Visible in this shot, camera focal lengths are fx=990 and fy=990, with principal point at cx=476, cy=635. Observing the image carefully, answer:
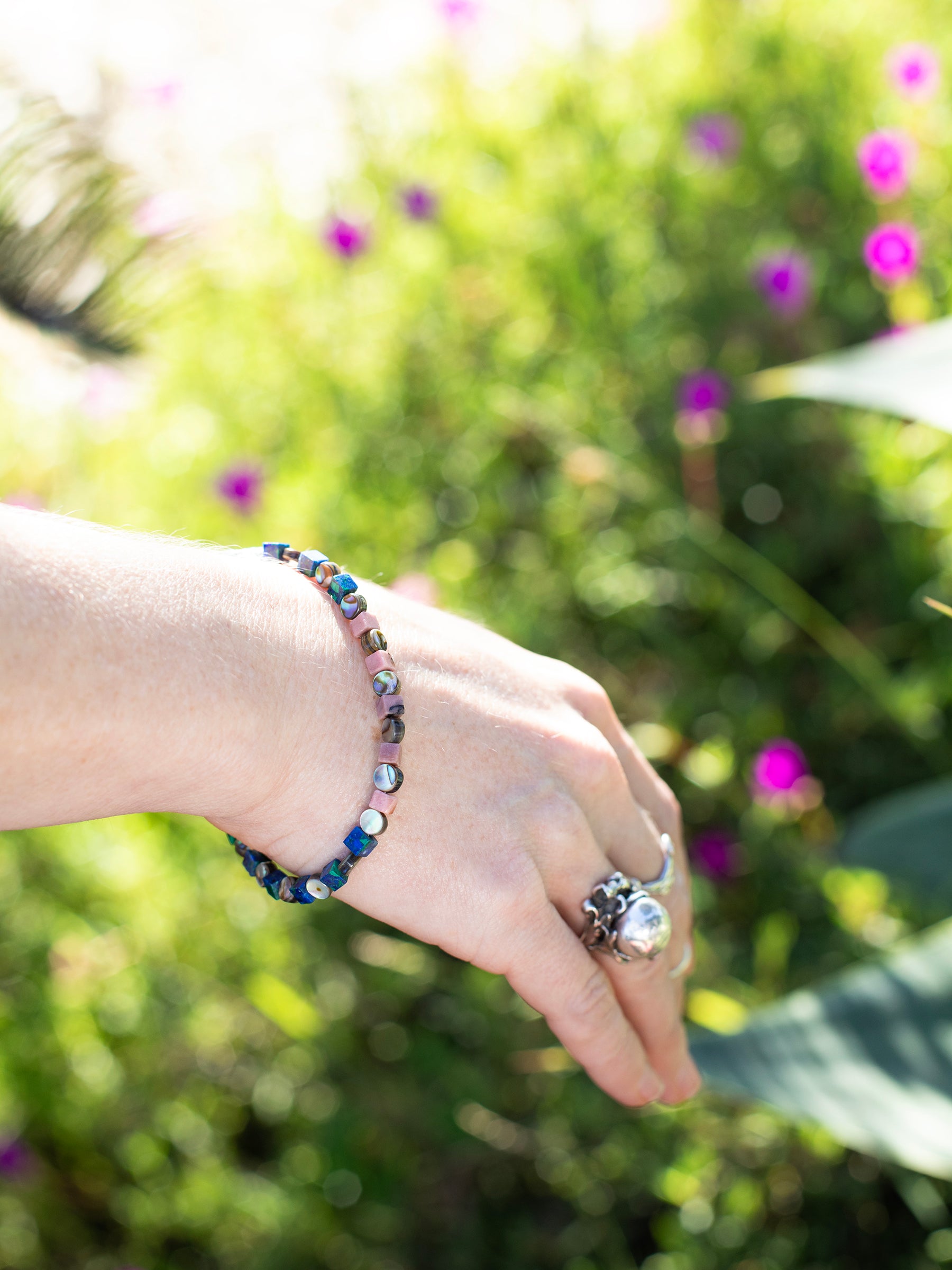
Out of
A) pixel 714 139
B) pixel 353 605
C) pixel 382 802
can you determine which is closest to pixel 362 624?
pixel 353 605

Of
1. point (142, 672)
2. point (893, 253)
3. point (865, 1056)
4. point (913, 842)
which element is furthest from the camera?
point (893, 253)

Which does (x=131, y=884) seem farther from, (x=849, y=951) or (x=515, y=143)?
(x=515, y=143)

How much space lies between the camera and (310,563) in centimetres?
67

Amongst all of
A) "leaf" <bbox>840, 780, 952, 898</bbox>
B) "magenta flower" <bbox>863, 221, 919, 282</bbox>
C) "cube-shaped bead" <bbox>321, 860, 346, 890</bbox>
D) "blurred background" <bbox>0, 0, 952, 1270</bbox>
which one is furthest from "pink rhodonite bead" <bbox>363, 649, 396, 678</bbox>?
"magenta flower" <bbox>863, 221, 919, 282</bbox>

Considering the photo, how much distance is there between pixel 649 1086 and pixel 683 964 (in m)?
0.09

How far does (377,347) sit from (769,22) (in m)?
0.85

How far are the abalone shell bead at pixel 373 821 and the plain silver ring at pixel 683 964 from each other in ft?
0.86

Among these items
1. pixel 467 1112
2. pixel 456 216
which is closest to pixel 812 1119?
pixel 467 1112

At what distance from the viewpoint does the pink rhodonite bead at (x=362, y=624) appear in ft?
2.11

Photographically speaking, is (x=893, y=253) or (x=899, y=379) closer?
(x=899, y=379)

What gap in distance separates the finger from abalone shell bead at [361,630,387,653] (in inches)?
7.9

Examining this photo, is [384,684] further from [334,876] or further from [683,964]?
[683,964]

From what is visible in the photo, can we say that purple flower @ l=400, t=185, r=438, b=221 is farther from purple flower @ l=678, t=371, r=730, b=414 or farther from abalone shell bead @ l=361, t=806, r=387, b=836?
abalone shell bead @ l=361, t=806, r=387, b=836

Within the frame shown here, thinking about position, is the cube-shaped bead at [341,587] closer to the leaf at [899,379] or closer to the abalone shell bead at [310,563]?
the abalone shell bead at [310,563]
